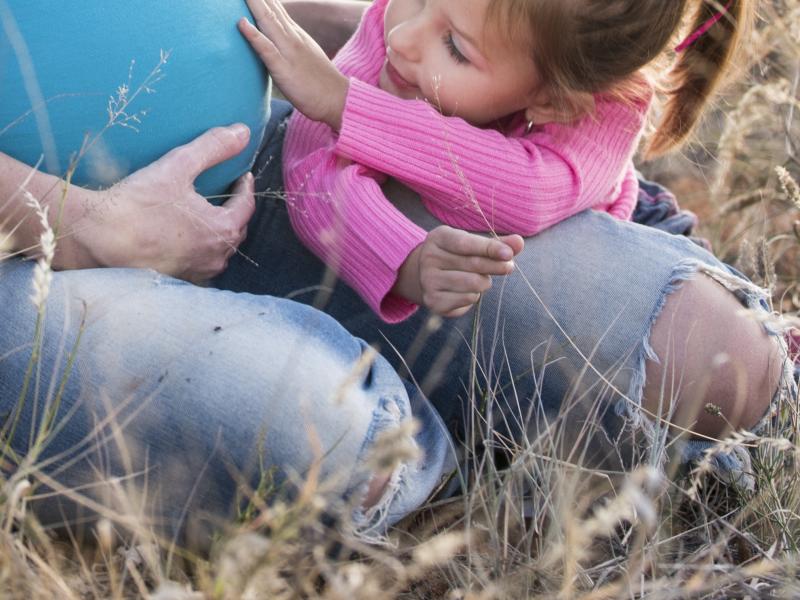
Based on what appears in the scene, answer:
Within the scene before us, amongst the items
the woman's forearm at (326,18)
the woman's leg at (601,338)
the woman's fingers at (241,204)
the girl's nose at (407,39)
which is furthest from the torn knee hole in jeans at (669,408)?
the woman's forearm at (326,18)

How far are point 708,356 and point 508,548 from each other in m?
0.52

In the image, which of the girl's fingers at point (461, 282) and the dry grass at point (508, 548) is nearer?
the dry grass at point (508, 548)

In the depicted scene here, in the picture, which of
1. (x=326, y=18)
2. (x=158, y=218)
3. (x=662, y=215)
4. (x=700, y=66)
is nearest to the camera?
(x=158, y=218)

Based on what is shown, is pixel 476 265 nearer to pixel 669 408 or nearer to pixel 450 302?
pixel 450 302

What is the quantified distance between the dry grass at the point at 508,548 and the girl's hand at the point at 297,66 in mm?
758

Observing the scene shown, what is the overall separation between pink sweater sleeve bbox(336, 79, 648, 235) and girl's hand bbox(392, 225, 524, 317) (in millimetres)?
148

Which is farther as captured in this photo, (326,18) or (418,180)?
(326,18)

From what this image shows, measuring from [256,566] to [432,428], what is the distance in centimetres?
80

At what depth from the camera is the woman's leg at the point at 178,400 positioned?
1.50 meters

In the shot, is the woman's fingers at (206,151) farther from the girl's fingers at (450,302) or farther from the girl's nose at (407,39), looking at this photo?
the girl's fingers at (450,302)

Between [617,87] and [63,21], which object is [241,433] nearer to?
[63,21]

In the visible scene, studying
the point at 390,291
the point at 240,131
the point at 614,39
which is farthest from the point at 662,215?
the point at 240,131

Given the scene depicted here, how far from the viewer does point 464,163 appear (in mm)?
1849

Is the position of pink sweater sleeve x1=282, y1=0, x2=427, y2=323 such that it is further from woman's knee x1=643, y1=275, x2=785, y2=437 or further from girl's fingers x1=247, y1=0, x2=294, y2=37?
woman's knee x1=643, y1=275, x2=785, y2=437
